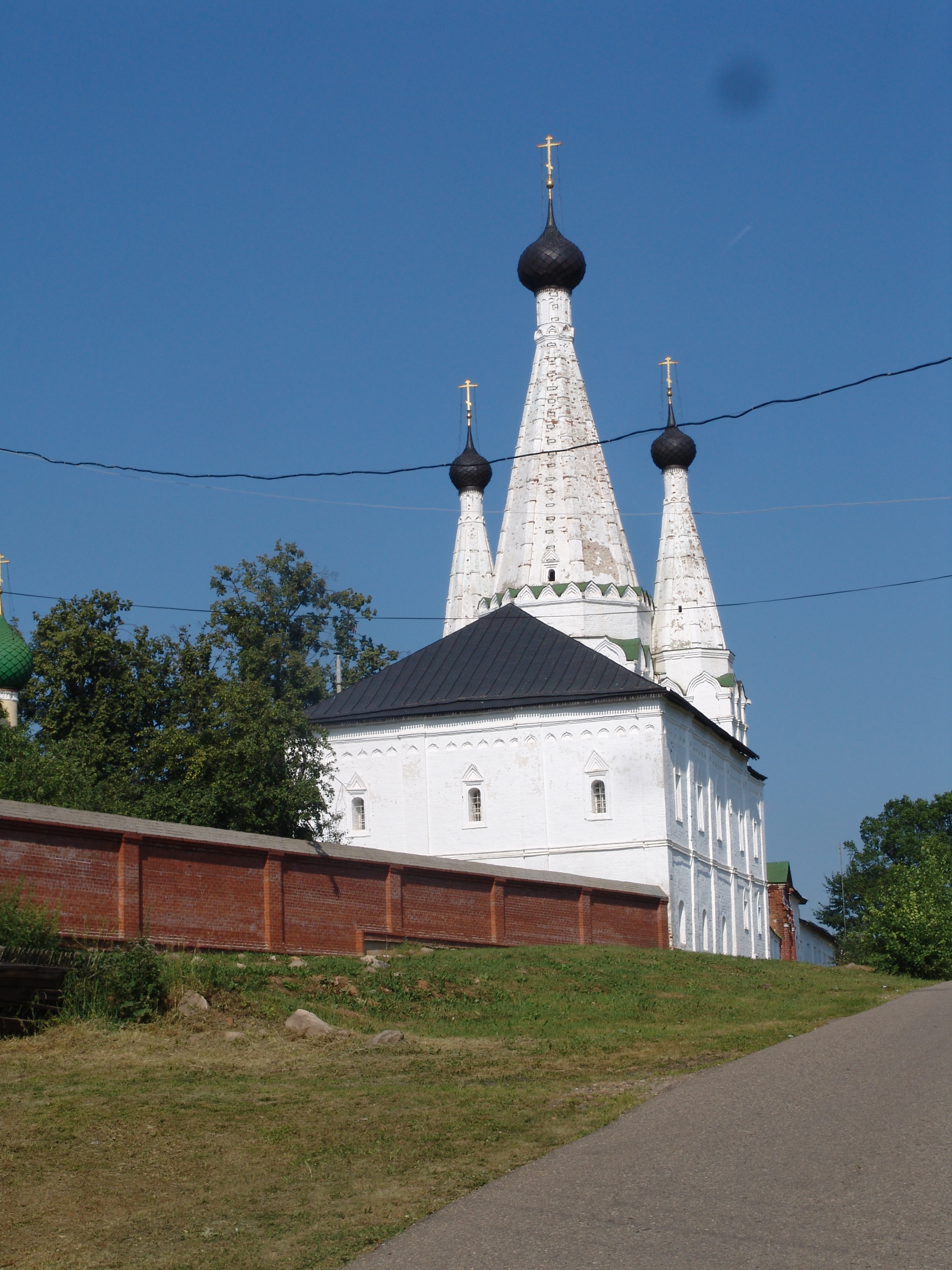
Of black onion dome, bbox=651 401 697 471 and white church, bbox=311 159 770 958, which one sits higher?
black onion dome, bbox=651 401 697 471

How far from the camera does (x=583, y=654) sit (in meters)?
36.6

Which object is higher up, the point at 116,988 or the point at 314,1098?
the point at 116,988

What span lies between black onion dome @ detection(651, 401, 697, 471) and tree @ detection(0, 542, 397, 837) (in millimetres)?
10672

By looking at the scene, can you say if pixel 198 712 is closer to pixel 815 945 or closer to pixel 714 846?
pixel 714 846

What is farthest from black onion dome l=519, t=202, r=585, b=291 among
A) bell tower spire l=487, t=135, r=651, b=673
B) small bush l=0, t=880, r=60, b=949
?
small bush l=0, t=880, r=60, b=949

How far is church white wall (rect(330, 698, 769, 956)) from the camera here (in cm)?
3422

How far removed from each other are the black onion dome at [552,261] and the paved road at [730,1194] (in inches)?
1417

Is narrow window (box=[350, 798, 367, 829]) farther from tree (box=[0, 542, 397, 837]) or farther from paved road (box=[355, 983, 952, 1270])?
paved road (box=[355, 983, 952, 1270])

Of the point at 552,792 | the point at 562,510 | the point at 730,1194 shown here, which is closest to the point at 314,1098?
the point at 730,1194

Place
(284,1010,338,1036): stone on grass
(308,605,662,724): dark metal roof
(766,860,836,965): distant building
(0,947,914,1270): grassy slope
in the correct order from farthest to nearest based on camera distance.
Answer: (766,860,836,965): distant building → (308,605,662,724): dark metal roof → (284,1010,338,1036): stone on grass → (0,947,914,1270): grassy slope

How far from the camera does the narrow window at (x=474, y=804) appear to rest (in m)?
35.6

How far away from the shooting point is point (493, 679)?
36.5 m

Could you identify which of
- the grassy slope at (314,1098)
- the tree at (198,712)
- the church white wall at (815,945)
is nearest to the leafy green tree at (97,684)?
the tree at (198,712)

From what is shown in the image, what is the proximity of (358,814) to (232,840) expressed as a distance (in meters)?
16.0
